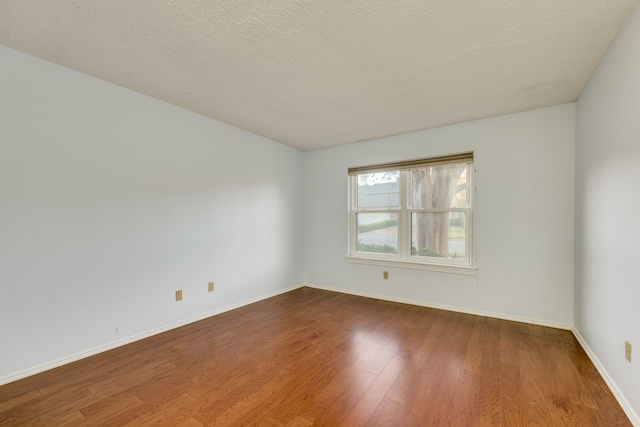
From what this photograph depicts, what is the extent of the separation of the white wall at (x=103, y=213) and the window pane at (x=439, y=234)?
2367mm

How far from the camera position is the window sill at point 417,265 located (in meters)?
3.28

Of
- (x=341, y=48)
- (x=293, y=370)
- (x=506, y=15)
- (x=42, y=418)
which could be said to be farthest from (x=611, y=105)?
(x=42, y=418)

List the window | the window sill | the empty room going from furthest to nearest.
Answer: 1. the window
2. the window sill
3. the empty room

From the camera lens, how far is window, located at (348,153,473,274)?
3.44 meters

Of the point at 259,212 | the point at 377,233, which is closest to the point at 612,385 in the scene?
the point at 377,233

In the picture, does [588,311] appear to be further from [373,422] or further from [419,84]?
[419,84]

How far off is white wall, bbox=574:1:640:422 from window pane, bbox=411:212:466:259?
1.14m

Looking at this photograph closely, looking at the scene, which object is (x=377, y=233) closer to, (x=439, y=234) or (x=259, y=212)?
(x=439, y=234)

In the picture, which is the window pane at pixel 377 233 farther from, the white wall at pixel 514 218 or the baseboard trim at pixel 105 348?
the baseboard trim at pixel 105 348

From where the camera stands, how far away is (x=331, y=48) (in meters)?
1.92

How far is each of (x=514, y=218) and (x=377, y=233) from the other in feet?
5.67

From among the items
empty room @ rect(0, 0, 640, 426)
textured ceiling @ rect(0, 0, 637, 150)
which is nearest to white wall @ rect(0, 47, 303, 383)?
empty room @ rect(0, 0, 640, 426)

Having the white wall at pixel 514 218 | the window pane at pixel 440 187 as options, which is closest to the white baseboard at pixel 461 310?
the white wall at pixel 514 218

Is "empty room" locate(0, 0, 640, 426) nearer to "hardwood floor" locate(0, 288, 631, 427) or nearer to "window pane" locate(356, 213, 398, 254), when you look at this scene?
"hardwood floor" locate(0, 288, 631, 427)
